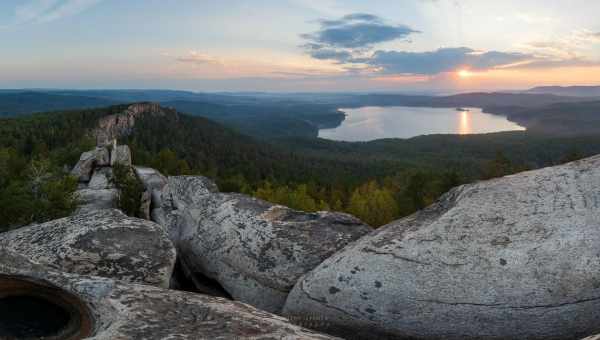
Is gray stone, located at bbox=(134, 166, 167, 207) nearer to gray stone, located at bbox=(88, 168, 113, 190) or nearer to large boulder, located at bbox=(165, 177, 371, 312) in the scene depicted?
gray stone, located at bbox=(88, 168, 113, 190)

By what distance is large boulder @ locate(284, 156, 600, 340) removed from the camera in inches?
304

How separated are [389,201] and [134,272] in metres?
55.9

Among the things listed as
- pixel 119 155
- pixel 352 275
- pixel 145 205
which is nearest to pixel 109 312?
pixel 352 275

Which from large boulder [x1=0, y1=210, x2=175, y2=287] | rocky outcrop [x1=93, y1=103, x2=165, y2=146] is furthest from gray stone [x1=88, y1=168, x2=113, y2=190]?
rocky outcrop [x1=93, y1=103, x2=165, y2=146]

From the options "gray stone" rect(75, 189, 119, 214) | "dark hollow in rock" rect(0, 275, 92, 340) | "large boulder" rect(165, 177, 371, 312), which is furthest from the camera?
"gray stone" rect(75, 189, 119, 214)

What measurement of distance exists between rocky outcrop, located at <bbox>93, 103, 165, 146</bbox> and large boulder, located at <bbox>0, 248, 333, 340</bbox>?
126742 millimetres

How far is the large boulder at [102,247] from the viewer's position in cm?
1014

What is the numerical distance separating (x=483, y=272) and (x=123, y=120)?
15111cm

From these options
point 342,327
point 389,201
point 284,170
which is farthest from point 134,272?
point 284,170

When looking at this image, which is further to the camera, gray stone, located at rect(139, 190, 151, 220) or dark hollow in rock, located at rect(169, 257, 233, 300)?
gray stone, located at rect(139, 190, 151, 220)

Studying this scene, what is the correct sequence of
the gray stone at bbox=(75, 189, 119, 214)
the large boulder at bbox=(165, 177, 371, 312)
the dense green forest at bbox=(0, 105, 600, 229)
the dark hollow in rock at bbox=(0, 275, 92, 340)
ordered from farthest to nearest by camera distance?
1. the dense green forest at bbox=(0, 105, 600, 229)
2. the gray stone at bbox=(75, 189, 119, 214)
3. the large boulder at bbox=(165, 177, 371, 312)
4. the dark hollow in rock at bbox=(0, 275, 92, 340)

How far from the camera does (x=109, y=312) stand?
23.1 ft

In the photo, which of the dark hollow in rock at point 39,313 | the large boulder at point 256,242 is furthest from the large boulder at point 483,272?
the dark hollow in rock at point 39,313

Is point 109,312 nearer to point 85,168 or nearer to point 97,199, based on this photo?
point 97,199
